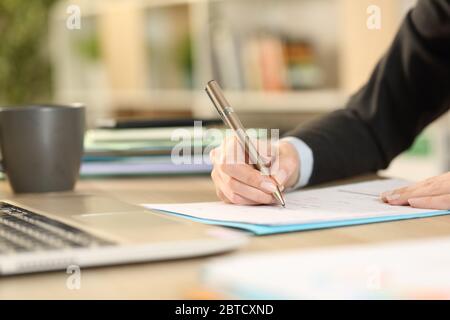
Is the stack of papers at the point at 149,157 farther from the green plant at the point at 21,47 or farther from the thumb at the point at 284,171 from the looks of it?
the green plant at the point at 21,47

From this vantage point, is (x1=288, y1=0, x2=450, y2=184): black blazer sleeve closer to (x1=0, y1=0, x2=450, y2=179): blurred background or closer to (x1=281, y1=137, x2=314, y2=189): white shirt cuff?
(x1=281, y1=137, x2=314, y2=189): white shirt cuff

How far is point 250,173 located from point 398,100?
1.59 feet

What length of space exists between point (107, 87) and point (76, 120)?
3.11 metres

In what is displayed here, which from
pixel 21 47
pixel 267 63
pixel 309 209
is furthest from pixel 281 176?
pixel 21 47

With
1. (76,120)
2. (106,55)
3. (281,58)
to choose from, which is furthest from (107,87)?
(76,120)

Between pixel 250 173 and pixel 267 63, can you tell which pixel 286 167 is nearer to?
pixel 250 173

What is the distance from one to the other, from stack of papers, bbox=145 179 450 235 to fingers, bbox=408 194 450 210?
12 millimetres

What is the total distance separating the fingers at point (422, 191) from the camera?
0.85m

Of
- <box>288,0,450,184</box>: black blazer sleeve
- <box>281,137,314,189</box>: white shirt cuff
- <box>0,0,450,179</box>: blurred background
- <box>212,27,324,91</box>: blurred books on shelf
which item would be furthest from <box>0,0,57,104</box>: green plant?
<box>281,137,314,189</box>: white shirt cuff

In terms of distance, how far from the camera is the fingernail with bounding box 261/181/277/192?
0.86 m

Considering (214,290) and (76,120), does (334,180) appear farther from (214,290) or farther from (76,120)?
(214,290)

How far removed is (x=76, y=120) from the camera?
1067mm

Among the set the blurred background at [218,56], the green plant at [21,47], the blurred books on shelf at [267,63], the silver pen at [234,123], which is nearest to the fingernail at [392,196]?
the silver pen at [234,123]
